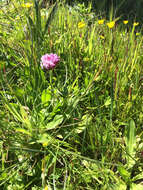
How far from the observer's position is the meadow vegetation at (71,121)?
3.39ft

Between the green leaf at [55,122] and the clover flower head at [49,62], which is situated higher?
the clover flower head at [49,62]

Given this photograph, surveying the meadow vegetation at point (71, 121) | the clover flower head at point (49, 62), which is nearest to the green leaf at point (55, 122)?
the meadow vegetation at point (71, 121)

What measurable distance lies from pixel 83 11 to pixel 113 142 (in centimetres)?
213

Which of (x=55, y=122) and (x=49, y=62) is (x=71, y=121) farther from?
(x=49, y=62)

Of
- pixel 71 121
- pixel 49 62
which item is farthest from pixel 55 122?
pixel 49 62

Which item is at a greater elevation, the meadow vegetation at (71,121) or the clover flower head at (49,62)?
the clover flower head at (49,62)

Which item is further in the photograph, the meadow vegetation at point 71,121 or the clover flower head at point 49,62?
the clover flower head at point 49,62

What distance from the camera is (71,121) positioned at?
4.03 ft

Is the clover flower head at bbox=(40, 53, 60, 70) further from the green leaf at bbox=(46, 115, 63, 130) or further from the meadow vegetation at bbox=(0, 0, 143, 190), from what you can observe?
the green leaf at bbox=(46, 115, 63, 130)

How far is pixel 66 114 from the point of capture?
1211mm

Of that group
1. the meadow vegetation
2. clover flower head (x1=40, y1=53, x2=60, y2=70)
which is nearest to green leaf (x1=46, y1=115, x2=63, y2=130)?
the meadow vegetation

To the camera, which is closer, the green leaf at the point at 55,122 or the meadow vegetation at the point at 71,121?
the meadow vegetation at the point at 71,121

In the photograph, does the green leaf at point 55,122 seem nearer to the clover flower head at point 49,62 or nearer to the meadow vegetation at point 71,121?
the meadow vegetation at point 71,121

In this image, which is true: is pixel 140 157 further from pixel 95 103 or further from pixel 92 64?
pixel 92 64
